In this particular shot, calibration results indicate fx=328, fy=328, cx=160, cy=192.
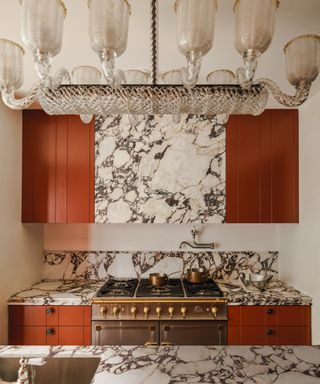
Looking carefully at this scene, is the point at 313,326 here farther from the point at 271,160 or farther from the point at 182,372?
the point at 182,372

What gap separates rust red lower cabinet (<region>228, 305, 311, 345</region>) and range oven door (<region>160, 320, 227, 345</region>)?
3.3 inches

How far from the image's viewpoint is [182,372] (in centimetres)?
132

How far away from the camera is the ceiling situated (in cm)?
154

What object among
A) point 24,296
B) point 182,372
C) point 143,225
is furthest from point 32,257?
point 182,372

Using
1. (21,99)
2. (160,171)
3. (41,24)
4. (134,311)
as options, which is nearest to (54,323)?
(134,311)

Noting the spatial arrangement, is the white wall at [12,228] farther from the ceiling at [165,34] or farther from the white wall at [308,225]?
the white wall at [308,225]

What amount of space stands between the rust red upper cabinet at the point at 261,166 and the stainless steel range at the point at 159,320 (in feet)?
2.75

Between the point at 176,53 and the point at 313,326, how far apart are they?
237 cm

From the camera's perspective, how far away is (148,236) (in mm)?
3457

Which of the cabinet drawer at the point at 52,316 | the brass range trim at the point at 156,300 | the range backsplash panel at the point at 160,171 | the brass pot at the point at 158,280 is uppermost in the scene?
the range backsplash panel at the point at 160,171

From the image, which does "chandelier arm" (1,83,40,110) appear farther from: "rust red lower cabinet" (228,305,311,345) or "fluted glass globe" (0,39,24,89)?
"rust red lower cabinet" (228,305,311,345)

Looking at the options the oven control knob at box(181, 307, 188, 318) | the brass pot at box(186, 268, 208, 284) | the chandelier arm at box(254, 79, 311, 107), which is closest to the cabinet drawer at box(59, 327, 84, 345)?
the oven control knob at box(181, 307, 188, 318)

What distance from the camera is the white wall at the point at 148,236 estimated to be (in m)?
3.44

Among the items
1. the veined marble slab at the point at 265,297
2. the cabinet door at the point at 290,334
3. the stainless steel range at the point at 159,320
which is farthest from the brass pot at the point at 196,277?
the cabinet door at the point at 290,334
